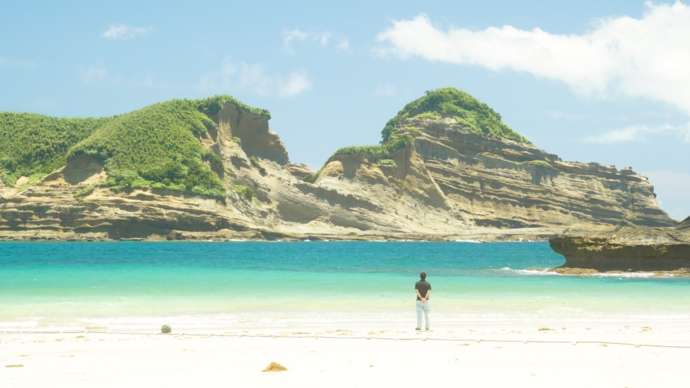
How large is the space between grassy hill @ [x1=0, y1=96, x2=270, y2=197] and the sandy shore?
113513 millimetres

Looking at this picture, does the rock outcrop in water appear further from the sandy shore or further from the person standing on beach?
the person standing on beach

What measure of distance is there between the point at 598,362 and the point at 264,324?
9.52 meters

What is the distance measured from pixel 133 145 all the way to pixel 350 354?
13785cm

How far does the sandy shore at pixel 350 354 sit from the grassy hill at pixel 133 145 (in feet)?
372

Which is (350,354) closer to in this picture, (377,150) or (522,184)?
(377,150)

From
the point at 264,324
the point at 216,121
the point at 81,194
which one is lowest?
the point at 264,324

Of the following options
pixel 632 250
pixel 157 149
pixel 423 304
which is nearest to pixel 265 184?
pixel 157 149

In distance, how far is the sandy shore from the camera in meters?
11.3

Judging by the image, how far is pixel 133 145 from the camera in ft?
478

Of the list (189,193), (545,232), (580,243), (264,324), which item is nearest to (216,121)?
(189,193)

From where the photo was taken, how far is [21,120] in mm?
165500

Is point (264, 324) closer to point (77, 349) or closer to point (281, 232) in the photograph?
point (77, 349)

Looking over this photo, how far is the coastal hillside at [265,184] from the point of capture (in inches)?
4936

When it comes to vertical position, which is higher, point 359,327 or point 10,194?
point 10,194
